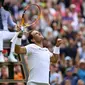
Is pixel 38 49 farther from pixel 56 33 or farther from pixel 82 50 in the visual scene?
pixel 56 33

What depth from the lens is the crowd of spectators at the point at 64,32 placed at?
48.1ft

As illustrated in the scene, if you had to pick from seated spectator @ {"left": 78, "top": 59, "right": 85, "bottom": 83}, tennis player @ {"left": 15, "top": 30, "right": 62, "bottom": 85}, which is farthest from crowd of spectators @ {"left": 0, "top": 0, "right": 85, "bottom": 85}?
tennis player @ {"left": 15, "top": 30, "right": 62, "bottom": 85}

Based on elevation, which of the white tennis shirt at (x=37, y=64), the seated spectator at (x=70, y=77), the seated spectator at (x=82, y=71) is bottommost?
the seated spectator at (x=70, y=77)

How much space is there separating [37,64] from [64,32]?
8.73 m

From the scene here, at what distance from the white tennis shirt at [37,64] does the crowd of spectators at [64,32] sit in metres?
4.33

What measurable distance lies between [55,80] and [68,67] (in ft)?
5.07

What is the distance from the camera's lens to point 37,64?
9.19 metres

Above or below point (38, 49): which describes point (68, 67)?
below

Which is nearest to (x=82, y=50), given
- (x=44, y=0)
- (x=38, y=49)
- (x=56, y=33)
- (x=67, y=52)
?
(x=67, y=52)

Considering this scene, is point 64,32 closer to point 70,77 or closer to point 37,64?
point 70,77

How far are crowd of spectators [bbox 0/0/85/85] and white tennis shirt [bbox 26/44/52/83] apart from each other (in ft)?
14.2

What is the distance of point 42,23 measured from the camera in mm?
18578

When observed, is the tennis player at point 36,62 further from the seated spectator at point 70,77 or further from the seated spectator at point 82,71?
the seated spectator at point 82,71

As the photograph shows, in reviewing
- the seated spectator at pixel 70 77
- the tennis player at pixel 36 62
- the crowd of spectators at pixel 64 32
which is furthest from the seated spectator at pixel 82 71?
the tennis player at pixel 36 62
